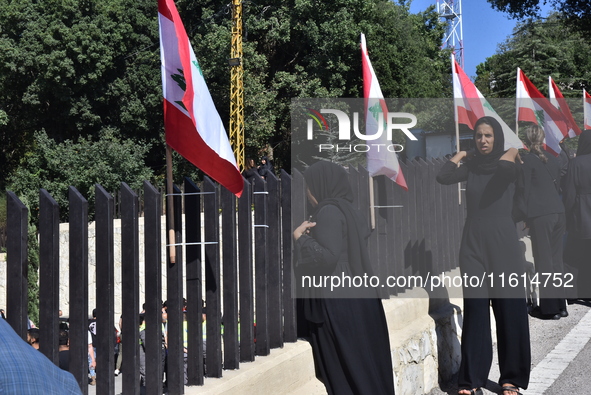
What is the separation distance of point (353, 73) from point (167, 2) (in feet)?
110

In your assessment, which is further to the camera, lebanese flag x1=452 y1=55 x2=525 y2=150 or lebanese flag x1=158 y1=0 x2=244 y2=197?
lebanese flag x1=452 y1=55 x2=525 y2=150

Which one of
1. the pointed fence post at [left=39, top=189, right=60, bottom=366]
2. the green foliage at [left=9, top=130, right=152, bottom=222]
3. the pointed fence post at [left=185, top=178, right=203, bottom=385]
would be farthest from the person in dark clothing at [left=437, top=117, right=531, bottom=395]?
the green foliage at [left=9, top=130, right=152, bottom=222]

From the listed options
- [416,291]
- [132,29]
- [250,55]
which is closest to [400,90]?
[250,55]

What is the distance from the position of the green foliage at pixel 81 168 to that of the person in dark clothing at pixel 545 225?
1038 inches

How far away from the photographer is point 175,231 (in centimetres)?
441

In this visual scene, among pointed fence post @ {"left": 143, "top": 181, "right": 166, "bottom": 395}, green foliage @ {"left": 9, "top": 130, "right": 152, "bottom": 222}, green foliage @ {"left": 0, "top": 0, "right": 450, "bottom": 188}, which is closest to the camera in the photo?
pointed fence post @ {"left": 143, "top": 181, "right": 166, "bottom": 395}

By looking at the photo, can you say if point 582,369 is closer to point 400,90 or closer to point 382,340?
point 382,340

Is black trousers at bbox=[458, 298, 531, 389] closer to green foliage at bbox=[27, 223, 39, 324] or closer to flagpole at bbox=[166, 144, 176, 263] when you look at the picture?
flagpole at bbox=[166, 144, 176, 263]

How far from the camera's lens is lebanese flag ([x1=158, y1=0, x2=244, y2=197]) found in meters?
4.43

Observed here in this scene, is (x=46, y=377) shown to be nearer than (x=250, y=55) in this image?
Yes

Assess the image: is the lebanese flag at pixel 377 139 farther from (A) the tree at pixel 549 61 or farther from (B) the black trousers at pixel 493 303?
(A) the tree at pixel 549 61

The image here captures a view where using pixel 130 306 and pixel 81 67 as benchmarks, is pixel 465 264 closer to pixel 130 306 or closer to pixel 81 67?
pixel 130 306

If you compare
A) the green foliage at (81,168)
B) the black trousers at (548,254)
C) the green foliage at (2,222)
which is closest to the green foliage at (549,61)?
the green foliage at (81,168)

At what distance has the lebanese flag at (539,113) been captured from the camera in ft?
34.1
